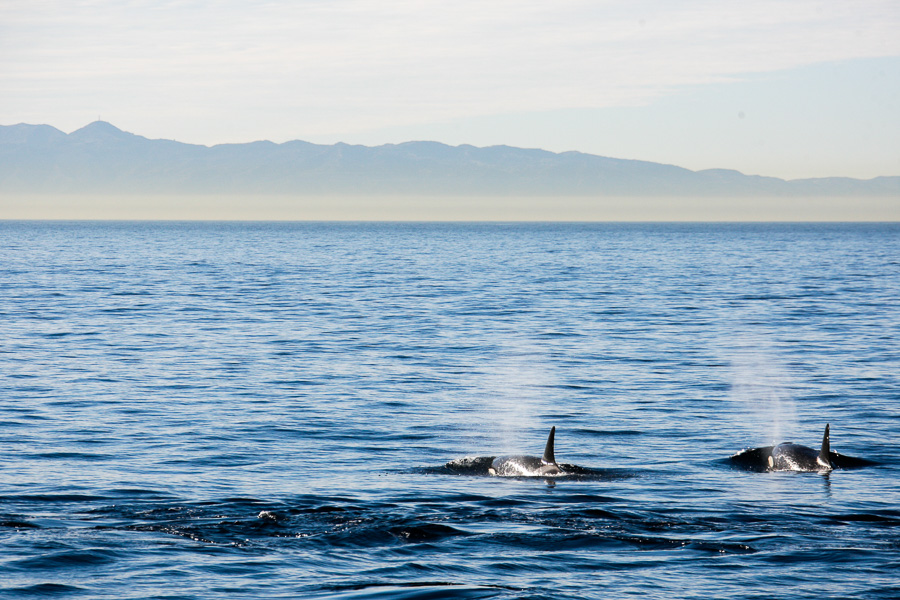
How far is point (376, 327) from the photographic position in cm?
5034

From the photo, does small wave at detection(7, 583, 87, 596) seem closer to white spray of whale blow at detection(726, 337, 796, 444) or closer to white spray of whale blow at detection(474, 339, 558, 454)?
white spray of whale blow at detection(474, 339, 558, 454)

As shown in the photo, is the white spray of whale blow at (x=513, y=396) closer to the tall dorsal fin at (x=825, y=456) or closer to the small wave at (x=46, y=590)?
the tall dorsal fin at (x=825, y=456)

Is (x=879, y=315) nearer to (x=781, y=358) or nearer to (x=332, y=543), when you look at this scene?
(x=781, y=358)

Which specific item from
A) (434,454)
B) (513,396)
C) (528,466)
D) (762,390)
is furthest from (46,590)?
(762,390)

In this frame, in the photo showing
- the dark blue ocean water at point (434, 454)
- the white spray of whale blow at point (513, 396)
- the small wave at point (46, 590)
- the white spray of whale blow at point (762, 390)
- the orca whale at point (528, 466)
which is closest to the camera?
the small wave at point (46, 590)

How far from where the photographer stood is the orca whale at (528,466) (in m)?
19.9

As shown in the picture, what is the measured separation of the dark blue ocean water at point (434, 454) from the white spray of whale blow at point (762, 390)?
0.16 meters

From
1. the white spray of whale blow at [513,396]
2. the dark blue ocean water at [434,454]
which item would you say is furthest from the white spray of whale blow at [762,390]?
the white spray of whale blow at [513,396]

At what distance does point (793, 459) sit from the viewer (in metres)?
21.0

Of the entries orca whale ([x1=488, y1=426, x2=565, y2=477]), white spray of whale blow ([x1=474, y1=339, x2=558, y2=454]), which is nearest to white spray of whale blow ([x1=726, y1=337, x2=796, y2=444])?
white spray of whale blow ([x1=474, y1=339, x2=558, y2=454])

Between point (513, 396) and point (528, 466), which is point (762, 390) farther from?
point (528, 466)

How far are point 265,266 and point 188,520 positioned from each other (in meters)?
106

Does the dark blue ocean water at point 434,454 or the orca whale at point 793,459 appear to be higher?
the orca whale at point 793,459

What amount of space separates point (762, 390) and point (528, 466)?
46.3 ft
